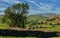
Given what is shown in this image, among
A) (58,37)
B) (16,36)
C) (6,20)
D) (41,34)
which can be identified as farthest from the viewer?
(6,20)

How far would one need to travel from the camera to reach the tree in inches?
1828

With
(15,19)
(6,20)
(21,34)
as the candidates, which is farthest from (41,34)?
(6,20)

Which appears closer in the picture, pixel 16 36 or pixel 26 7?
pixel 16 36

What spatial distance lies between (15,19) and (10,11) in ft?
8.13

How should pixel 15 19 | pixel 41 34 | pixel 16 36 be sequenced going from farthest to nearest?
pixel 15 19 → pixel 16 36 → pixel 41 34

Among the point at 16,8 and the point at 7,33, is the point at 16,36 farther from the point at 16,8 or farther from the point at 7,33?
the point at 16,8

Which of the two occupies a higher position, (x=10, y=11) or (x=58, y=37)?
(x=10, y=11)

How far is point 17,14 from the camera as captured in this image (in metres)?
47.3

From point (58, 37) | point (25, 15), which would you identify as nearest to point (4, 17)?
point (25, 15)

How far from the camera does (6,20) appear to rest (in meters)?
49.5

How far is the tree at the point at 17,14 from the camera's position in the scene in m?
46.4

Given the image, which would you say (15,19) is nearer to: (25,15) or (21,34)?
(25,15)

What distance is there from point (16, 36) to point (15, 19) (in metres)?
35.0

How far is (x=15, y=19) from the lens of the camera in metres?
46.4
